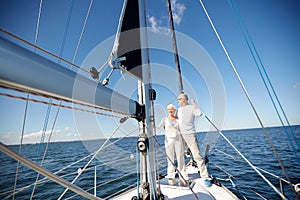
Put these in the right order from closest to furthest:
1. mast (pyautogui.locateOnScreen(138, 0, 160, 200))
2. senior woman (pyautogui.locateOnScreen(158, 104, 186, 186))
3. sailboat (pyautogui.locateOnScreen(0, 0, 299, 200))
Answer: sailboat (pyautogui.locateOnScreen(0, 0, 299, 200)), mast (pyautogui.locateOnScreen(138, 0, 160, 200)), senior woman (pyautogui.locateOnScreen(158, 104, 186, 186))

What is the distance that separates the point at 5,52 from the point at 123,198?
7.14ft

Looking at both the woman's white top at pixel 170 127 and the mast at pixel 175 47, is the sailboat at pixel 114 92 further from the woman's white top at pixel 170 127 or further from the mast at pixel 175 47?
the mast at pixel 175 47

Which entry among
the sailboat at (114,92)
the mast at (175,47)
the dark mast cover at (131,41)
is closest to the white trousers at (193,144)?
the sailboat at (114,92)

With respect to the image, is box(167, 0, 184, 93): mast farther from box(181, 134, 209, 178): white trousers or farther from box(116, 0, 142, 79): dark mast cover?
box(116, 0, 142, 79): dark mast cover

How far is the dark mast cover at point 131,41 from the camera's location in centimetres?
136

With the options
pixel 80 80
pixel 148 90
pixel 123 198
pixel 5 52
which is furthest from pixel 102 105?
pixel 123 198

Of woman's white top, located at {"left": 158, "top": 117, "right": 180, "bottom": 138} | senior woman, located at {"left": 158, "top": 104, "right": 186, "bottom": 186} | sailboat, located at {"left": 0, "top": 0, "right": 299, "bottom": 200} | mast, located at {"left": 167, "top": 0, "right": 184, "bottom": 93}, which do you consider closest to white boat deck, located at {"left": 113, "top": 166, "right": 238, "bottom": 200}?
sailboat, located at {"left": 0, "top": 0, "right": 299, "bottom": 200}

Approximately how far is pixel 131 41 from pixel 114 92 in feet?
2.54

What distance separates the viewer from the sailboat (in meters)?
0.42

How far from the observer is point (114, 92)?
0.92 m

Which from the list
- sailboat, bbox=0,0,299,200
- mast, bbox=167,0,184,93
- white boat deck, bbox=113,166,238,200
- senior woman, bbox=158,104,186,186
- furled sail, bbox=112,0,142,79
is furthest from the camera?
mast, bbox=167,0,184,93

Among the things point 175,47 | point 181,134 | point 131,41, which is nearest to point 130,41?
point 131,41

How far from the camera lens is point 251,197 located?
3732 mm

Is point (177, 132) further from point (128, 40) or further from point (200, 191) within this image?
point (128, 40)
